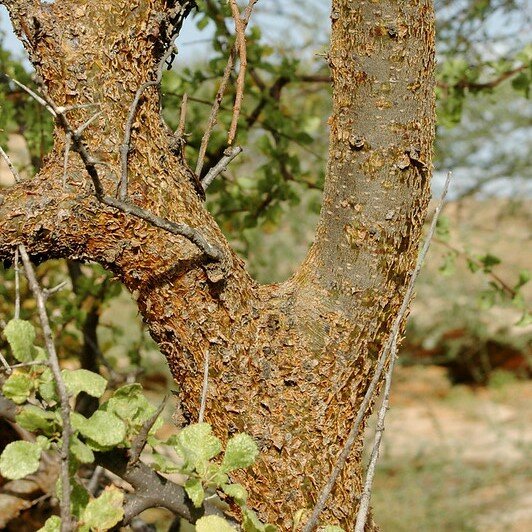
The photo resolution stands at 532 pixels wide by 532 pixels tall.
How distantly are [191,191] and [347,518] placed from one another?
1.81 ft

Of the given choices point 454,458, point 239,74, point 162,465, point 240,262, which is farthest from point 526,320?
point 454,458

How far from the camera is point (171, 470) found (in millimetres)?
1031

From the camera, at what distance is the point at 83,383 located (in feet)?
3.24

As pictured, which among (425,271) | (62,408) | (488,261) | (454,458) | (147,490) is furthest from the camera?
(425,271)

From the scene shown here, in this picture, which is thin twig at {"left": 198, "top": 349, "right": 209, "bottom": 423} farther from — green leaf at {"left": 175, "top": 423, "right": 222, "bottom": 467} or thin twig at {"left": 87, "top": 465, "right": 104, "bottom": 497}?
thin twig at {"left": 87, "top": 465, "right": 104, "bottom": 497}

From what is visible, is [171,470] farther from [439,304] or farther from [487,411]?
[439,304]

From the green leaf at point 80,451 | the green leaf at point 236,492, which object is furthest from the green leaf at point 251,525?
the green leaf at point 80,451

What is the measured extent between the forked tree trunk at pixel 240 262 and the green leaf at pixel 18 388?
0.21 m

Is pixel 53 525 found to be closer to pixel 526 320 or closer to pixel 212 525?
pixel 212 525

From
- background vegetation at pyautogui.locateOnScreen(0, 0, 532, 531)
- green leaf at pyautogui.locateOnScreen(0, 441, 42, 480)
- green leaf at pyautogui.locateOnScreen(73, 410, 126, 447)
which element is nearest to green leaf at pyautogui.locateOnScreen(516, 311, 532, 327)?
background vegetation at pyautogui.locateOnScreen(0, 0, 532, 531)

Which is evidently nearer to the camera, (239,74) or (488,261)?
(239,74)

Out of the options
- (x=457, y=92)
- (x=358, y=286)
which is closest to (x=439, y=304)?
(x=457, y=92)

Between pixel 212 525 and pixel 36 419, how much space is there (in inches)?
10.0

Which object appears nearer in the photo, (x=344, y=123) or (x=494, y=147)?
(x=344, y=123)
